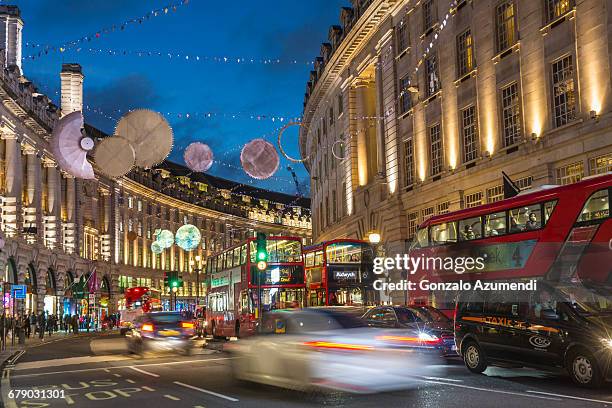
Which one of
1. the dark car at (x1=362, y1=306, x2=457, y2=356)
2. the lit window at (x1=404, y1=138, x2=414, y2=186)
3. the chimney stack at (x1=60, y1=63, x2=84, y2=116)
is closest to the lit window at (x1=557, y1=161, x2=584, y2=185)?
the dark car at (x1=362, y1=306, x2=457, y2=356)

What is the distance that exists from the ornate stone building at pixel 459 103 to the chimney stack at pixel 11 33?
24400mm

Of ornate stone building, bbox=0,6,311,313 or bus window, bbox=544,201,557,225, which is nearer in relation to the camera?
bus window, bbox=544,201,557,225

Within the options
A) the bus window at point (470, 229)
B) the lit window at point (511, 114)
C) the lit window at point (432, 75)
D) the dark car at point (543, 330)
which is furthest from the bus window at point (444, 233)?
the lit window at point (432, 75)

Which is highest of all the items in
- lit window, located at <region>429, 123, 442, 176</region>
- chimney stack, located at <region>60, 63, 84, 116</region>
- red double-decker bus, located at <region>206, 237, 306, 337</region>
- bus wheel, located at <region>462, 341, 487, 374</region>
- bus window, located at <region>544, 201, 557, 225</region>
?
chimney stack, located at <region>60, 63, 84, 116</region>

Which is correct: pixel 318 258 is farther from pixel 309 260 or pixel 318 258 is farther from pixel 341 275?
pixel 341 275

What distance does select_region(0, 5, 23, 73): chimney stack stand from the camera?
58719 mm

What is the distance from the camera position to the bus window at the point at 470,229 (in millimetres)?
23062

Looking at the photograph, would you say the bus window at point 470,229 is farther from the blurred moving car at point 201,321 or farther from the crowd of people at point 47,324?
Result: the crowd of people at point 47,324

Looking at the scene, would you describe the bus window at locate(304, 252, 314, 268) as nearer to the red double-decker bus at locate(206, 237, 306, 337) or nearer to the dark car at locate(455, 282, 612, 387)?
the red double-decker bus at locate(206, 237, 306, 337)

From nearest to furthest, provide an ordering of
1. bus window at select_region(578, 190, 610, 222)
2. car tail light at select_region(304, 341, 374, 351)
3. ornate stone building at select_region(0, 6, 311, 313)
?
car tail light at select_region(304, 341, 374, 351), bus window at select_region(578, 190, 610, 222), ornate stone building at select_region(0, 6, 311, 313)

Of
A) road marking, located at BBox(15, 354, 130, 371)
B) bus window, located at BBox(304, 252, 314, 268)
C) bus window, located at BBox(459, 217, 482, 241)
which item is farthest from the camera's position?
bus window, located at BBox(304, 252, 314, 268)

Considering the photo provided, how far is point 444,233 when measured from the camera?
82.7 ft

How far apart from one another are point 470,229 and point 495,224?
133cm

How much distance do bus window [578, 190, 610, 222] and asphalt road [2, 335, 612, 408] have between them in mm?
3959
